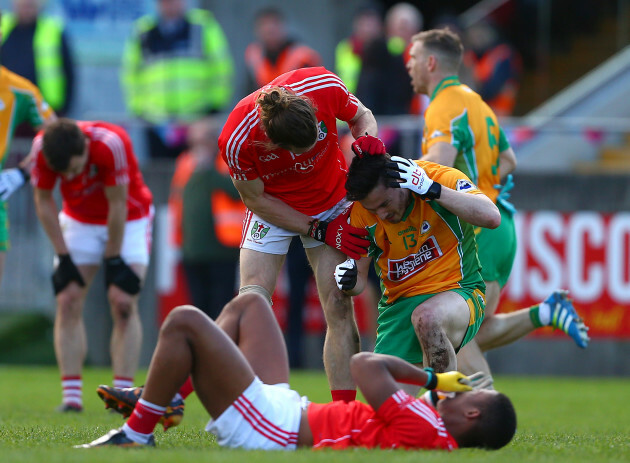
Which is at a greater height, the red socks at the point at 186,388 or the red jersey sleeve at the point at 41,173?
the red jersey sleeve at the point at 41,173

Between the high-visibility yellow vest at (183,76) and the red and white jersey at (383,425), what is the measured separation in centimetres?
873

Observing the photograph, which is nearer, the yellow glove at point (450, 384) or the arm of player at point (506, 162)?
the yellow glove at point (450, 384)

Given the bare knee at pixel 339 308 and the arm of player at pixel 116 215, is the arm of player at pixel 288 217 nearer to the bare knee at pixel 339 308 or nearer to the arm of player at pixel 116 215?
the bare knee at pixel 339 308

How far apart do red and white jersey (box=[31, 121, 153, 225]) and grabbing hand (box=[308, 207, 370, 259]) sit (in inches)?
90.2

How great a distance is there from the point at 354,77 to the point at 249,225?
7.40 meters

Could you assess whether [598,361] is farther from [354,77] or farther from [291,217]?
[291,217]

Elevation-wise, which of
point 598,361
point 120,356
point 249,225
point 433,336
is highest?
point 249,225

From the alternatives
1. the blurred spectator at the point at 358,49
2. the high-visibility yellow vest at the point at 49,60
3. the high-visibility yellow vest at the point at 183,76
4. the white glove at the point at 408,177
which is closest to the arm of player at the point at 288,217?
the white glove at the point at 408,177

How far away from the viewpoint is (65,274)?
8891 millimetres

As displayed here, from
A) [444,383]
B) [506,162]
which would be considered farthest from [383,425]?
[506,162]

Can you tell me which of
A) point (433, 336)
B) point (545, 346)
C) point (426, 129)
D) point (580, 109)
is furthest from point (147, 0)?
point (433, 336)

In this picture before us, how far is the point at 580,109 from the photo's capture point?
14.8 m

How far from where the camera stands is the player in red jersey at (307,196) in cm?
680

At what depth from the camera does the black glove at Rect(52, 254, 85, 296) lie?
349 inches
